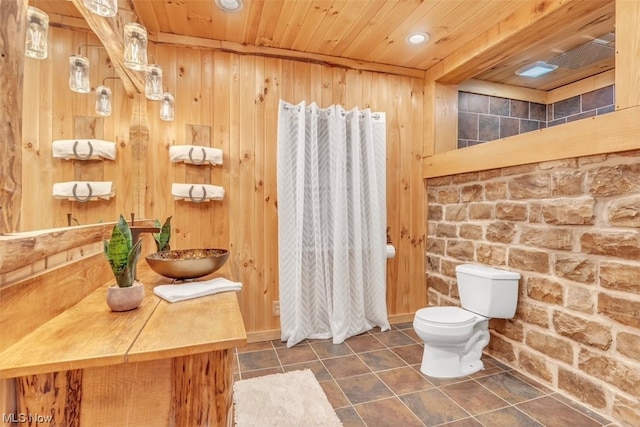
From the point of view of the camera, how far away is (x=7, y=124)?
0.80 metres

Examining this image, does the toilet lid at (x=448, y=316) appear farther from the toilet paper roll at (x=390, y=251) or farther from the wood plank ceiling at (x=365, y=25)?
the wood plank ceiling at (x=365, y=25)

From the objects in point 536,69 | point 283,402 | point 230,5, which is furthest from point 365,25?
point 283,402

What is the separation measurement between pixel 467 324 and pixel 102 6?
2532 mm

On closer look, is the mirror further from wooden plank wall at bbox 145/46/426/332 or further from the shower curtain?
the shower curtain

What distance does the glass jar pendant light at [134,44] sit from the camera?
1.51 m

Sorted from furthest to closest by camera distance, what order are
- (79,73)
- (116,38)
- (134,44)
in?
(116,38) < (134,44) < (79,73)

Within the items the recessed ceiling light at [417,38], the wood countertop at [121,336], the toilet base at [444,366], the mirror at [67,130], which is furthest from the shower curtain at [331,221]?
the wood countertop at [121,336]

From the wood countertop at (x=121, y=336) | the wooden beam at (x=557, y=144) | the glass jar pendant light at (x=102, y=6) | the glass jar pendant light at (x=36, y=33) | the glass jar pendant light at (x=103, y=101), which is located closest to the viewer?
the wood countertop at (x=121, y=336)

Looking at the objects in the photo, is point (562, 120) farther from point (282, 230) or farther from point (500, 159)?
point (282, 230)

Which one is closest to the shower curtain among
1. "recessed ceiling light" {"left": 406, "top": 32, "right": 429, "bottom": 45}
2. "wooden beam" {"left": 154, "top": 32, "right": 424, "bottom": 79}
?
"wooden beam" {"left": 154, "top": 32, "right": 424, "bottom": 79}

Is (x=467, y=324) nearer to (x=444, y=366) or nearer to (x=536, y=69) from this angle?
(x=444, y=366)

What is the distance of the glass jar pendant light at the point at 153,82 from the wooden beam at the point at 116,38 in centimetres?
13

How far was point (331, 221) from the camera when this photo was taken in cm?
285

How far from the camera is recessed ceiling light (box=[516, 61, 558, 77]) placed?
299 cm
